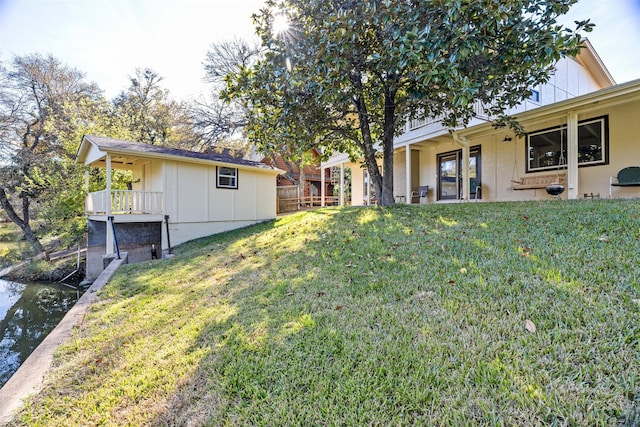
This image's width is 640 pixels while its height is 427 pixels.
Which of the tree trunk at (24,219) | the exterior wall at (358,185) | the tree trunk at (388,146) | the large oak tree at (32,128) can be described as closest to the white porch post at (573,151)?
the tree trunk at (388,146)

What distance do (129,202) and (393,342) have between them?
35.5ft

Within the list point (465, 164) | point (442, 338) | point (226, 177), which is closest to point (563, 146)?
point (465, 164)

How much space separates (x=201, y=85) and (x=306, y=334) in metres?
21.5

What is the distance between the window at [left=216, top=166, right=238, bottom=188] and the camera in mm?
12495

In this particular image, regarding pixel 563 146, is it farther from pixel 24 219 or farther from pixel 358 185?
pixel 24 219

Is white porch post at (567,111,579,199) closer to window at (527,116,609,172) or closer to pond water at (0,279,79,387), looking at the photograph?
window at (527,116,609,172)

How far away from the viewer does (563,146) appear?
851 centimetres

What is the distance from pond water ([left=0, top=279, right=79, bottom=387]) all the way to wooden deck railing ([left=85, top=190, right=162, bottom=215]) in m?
Result: 2.92

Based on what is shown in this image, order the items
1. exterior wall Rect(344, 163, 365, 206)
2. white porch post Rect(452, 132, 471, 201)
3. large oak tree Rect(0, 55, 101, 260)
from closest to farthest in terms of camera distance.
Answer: white porch post Rect(452, 132, 471, 201) < large oak tree Rect(0, 55, 101, 260) < exterior wall Rect(344, 163, 365, 206)

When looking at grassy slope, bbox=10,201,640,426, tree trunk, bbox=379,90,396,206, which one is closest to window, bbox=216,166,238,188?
tree trunk, bbox=379,90,396,206

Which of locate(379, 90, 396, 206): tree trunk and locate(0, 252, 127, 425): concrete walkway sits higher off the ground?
locate(379, 90, 396, 206): tree trunk

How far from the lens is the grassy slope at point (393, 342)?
5.83 ft

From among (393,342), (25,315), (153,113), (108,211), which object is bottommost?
(25,315)

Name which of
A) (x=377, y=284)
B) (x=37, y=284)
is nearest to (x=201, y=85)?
(x=37, y=284)
